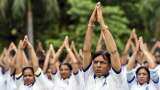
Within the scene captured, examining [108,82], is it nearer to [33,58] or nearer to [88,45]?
[88,45]

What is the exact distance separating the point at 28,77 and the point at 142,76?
1.44 meters

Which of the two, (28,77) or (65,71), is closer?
(28,77)

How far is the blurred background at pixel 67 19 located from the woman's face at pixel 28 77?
48.5ft

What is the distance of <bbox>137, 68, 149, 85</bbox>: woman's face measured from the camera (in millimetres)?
8445

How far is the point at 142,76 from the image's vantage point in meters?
8.47

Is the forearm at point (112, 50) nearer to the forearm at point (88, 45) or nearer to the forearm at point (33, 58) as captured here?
the forearm at point (88, 45)

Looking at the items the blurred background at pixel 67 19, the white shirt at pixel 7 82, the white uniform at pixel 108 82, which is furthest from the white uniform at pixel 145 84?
the blurred background at pixel 67 19

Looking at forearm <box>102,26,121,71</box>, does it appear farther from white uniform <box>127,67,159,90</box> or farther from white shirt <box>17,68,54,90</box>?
white shirt <box>17,68,54,90</box>

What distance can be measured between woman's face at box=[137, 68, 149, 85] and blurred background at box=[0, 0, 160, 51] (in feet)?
49.4

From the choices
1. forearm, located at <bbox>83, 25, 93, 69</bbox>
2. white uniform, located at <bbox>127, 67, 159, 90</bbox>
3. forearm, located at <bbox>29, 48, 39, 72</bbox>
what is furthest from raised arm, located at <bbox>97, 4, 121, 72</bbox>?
forearm, located at <bbox>29, 48, 39, 72</bbox>

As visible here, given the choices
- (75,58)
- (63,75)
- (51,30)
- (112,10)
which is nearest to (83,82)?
(63,75)

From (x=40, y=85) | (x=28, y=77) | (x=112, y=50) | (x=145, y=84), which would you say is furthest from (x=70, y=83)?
(x=112, y=50)

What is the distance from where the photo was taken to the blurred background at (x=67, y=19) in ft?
79.4

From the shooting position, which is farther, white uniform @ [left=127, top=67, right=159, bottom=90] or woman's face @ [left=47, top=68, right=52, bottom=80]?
woman's face @ [left=47, top=68, right=52, bottom=80]
